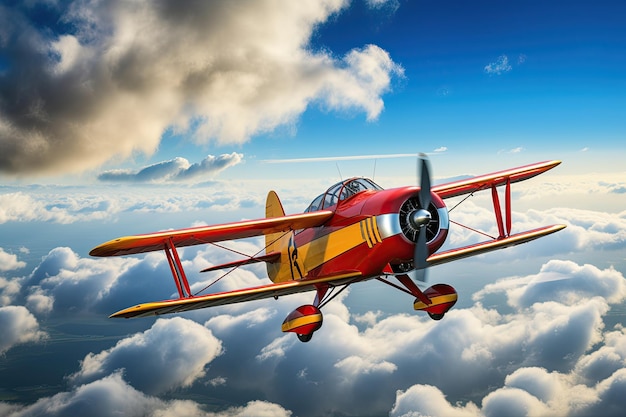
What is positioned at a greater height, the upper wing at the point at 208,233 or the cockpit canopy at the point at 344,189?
the cockpit canopy at the point at 344,189

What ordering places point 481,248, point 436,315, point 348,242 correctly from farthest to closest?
1. point 436,315
2. point 481,248
3. point 348,242

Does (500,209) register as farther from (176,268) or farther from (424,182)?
(176,268)

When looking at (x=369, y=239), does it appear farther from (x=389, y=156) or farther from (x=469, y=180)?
(x=469, y=180)

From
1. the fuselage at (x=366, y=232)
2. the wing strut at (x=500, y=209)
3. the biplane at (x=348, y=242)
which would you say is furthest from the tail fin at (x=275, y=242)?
the wing strut at (x=500, y=209)

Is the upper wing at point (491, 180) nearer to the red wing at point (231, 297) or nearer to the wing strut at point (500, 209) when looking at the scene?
the wing strut at point (500, 209)

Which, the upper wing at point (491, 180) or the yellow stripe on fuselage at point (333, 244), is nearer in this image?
the yellow stripe on fuselage at point (333, 244)

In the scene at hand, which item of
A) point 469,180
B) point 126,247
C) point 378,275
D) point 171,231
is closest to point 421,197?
point 378,275

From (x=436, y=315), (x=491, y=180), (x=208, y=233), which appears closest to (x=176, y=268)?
(x=208, y=233)

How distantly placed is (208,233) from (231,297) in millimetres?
2693

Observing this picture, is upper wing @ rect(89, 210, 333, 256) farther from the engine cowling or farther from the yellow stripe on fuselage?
the engine cowling

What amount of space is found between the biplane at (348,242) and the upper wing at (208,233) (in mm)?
31

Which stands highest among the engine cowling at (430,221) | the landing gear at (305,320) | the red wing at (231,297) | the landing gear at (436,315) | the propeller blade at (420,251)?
the engine cowling at (430,221)

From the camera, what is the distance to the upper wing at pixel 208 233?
14117 millimetres

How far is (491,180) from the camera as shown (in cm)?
1898
